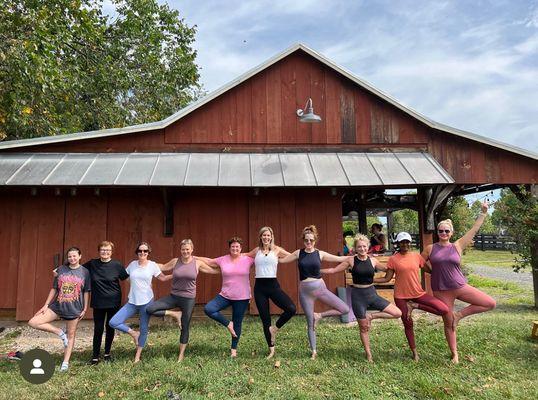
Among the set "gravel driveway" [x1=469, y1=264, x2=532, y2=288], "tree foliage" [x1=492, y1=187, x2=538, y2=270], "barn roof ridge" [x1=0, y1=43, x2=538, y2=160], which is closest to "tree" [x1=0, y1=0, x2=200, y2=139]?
"barn roof ridge" [x1=0, y1=43, x2=538, y2=160]

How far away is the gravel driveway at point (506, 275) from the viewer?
508 inches

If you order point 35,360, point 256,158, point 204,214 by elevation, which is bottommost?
point 35,360

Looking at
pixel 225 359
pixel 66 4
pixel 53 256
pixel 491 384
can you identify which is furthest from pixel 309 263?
pixel 66 4

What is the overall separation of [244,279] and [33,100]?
8.49m

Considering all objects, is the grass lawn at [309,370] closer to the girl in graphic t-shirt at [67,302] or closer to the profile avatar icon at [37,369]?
the girl in graphic t-shirt at [67,302]

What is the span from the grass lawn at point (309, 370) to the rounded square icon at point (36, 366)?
0.91 metres

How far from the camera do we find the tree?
8.93 meters

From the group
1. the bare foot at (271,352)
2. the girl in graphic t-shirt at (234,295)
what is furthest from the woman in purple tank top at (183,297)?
the bare foot at (271,352)

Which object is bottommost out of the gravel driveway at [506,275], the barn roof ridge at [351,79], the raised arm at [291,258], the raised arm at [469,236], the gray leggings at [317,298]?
the gravel driveway at [506,275]

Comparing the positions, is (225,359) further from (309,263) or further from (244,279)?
(309,263)

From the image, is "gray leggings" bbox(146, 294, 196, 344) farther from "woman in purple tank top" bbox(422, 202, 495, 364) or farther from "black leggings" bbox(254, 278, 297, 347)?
"woman in purple tank top" bbox(422, 202, 495, 364)

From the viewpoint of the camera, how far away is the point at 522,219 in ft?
24.4

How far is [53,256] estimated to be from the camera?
285 inches

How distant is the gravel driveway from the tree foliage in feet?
16.2
